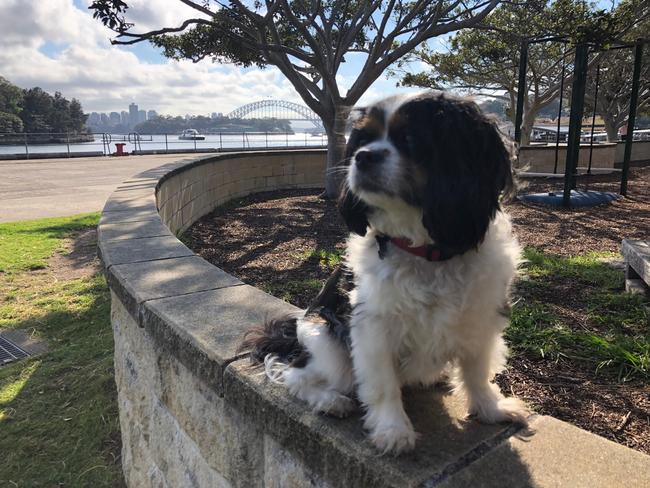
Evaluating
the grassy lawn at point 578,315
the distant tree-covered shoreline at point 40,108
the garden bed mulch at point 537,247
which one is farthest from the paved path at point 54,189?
the distant tree-covered shoreline at point 40,108

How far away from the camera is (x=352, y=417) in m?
1.83

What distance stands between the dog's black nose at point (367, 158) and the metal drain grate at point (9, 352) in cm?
416

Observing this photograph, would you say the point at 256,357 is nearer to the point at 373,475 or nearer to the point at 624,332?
the point at 373,475

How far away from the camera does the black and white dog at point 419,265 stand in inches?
65.6

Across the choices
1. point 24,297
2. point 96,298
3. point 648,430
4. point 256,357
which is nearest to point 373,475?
point 256,357

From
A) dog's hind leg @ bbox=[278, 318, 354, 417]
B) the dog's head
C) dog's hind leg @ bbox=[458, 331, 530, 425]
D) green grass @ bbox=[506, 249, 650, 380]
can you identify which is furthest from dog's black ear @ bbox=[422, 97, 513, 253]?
green grass @ bbox=[506, 249, 650, 380]

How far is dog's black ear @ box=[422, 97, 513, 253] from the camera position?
1640mm

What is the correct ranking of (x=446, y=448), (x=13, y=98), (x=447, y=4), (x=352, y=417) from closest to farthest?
(x=446, y=448) < (x=352, y=417) < (x=447, y=4) < (x=13, y=98)

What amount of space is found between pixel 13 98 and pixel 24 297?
54.5 metres

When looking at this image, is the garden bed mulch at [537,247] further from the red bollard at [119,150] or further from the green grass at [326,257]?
the red bollard at [119,150]

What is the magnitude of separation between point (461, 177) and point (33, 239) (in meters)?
8.23

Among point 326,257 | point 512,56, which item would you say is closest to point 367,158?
point 326,257

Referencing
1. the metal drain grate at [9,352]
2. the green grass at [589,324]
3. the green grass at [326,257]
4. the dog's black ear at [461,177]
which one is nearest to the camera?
the dog's black ear at [461,177]

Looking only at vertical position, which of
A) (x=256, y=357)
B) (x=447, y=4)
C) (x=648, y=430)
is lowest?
(x=648, y=430)
